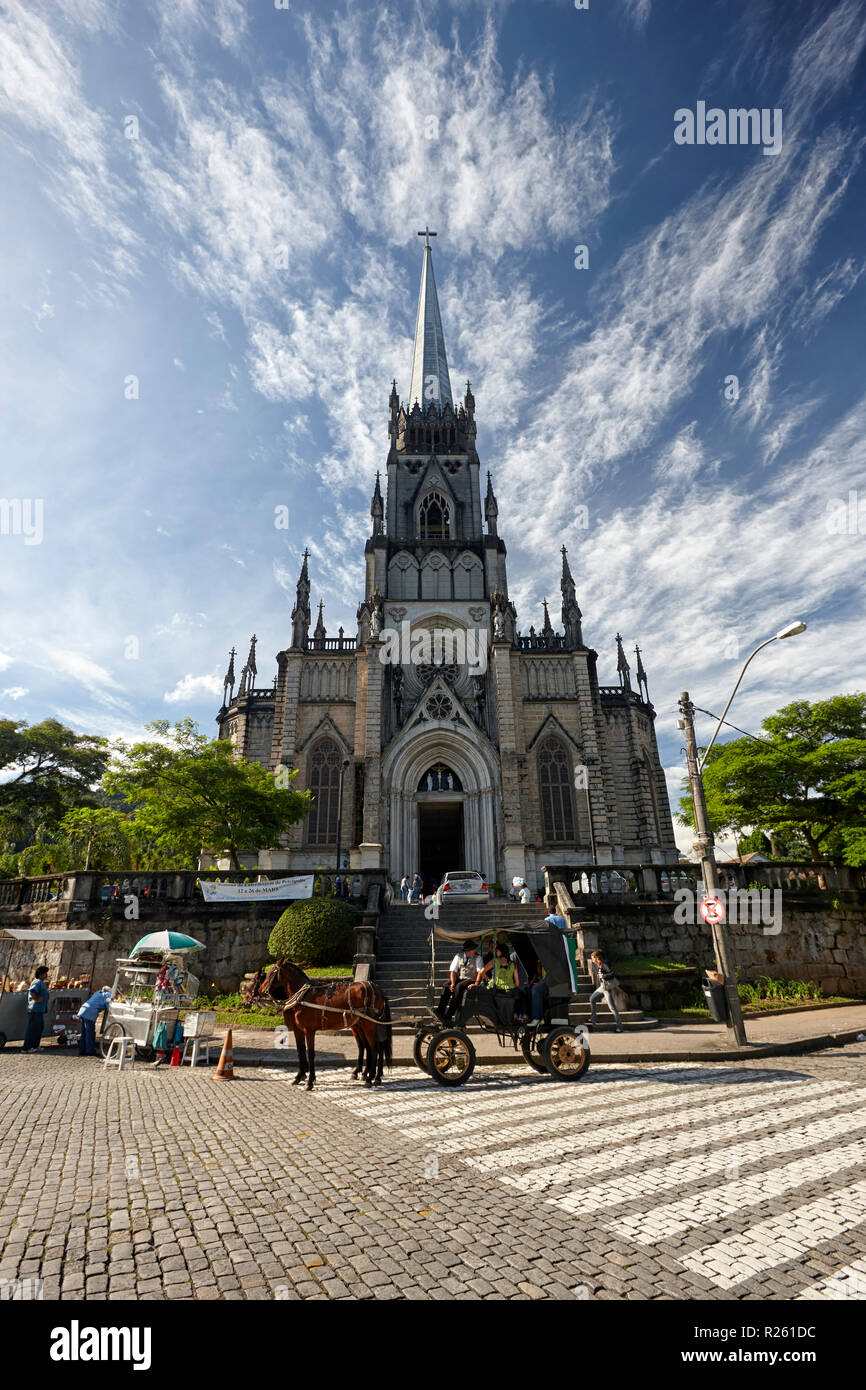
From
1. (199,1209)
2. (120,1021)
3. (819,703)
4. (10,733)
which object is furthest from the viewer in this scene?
(10,733)

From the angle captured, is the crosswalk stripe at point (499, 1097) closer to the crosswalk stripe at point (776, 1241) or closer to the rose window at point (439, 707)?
the crosswalk stripe at point (776, 1241)

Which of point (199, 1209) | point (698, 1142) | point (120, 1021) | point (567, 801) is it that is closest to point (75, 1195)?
point (199, 1209)

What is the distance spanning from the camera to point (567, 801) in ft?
105

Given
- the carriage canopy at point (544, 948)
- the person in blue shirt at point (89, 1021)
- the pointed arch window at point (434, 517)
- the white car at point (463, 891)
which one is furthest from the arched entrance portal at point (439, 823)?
the carriage canopy at point (544, 948)

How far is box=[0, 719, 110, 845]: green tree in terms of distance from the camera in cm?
3438

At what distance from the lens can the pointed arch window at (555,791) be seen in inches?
1233

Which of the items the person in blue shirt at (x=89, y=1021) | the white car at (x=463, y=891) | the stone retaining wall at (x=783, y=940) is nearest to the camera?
the person in blue shirt at (x=89, y=1021)

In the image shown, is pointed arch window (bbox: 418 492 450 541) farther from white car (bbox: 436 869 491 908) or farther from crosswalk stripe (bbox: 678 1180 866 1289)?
crosswalk stripe (bbox: 678 1180 866 1289)

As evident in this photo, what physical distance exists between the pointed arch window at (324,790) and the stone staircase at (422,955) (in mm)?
10596

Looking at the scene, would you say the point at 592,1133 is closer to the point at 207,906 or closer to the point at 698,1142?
the point at 698,1142

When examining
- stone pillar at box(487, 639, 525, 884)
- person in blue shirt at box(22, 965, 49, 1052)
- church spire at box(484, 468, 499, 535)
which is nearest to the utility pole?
person in blue shirt at box(22, 965, 49, 1052)

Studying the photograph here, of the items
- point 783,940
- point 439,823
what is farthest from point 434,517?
point 783,940
